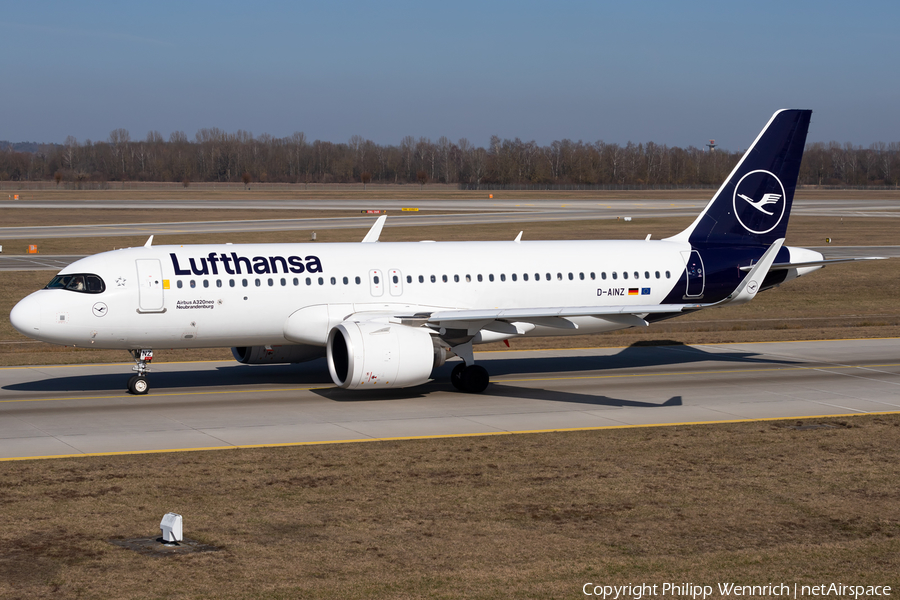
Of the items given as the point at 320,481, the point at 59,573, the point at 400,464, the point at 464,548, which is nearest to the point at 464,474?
the point at 400,464

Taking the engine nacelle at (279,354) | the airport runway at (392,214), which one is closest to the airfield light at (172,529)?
the engine nacelle at (279,354)

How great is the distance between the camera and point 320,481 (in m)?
18.8

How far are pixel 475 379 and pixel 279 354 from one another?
6.05 m

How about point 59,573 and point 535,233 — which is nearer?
point 59,573

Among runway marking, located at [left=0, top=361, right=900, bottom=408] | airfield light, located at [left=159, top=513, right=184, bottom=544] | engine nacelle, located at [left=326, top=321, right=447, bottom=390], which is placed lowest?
runway marking, located at [left=0, top=361, right=900, bottom=408]

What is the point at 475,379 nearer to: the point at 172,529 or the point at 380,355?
the point at 380,355

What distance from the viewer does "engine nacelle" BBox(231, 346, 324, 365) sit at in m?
29.7

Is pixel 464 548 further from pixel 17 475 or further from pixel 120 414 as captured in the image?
pixel 120 414

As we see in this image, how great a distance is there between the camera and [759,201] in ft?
109

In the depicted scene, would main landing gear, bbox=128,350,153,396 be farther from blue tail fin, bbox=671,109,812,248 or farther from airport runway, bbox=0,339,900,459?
blue tail fin, bbox=671,109,812,248

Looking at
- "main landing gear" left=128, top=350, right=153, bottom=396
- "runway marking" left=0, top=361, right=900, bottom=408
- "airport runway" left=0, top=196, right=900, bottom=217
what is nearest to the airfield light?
"runway marking" left=0, top=361, right=900, bottom=408

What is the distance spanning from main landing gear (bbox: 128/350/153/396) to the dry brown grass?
7302 millimetres

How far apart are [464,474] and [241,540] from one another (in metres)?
5.46

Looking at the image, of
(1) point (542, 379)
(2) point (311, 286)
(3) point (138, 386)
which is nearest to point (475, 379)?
(1) point (542, 379)
